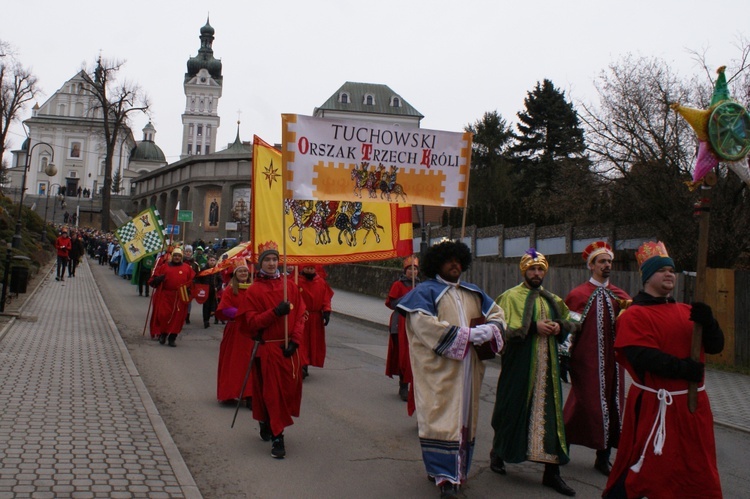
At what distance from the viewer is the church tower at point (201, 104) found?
125875 mm

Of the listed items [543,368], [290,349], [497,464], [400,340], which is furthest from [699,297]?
[400,340]

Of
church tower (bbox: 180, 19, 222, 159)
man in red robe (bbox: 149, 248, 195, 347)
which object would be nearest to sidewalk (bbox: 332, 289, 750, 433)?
man in red robe (bbox: 149, 248, 195, 347)

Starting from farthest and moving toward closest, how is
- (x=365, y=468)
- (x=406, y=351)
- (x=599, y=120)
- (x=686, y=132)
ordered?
(x=599, y=120) → (x=686, y=132) → (x=406, y=351) → (x=365, y=468)

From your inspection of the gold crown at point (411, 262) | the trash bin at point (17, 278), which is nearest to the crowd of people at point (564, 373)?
the gold crown at point (411, 262)

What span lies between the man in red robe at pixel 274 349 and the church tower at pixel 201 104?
401 feet

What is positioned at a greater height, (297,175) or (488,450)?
(297,175)

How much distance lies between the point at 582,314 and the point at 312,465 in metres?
2.60

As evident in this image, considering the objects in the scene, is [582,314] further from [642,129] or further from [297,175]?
[642,129]

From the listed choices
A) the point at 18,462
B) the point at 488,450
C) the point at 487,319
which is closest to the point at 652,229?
the point at 488,450

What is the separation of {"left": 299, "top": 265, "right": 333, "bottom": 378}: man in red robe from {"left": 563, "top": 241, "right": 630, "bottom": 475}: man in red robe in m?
4.85

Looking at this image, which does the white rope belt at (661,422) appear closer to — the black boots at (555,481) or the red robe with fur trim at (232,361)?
the black boots at (555,481)

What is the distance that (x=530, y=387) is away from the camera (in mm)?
5844

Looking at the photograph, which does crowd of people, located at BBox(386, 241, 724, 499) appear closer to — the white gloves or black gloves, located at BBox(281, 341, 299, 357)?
the white gloves

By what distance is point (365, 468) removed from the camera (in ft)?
20.1
